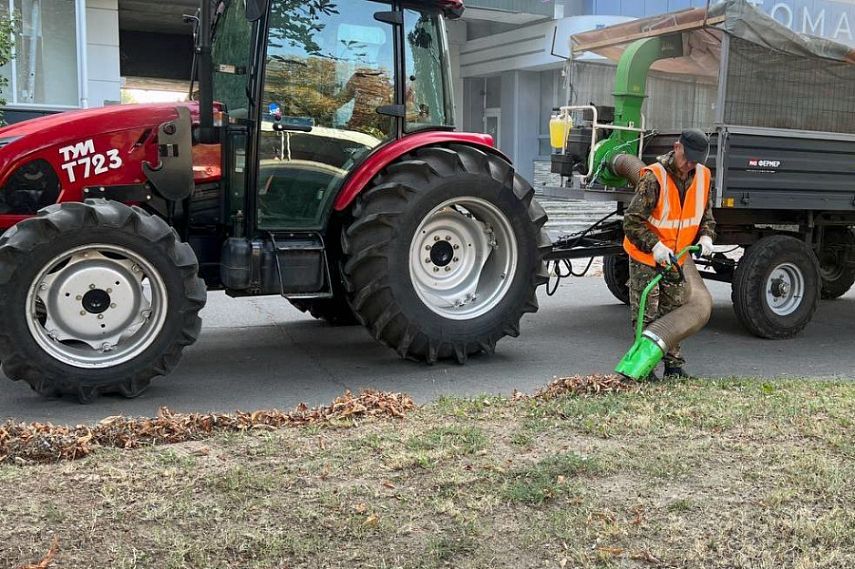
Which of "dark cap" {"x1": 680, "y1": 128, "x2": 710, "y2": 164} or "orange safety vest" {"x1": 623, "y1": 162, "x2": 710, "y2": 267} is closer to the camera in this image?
"dark cap" {"x1": 680, "y1": 128, "x2": 710, "y2": 164}

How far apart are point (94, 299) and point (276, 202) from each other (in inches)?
55.5

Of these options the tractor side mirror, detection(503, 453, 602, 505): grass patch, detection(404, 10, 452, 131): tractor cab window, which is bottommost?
detection(503, 453, 602, 505): grass patch

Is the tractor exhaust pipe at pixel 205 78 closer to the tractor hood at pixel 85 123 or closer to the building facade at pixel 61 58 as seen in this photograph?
the tractor hood at pixel 85 123

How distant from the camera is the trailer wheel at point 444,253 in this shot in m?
6.07

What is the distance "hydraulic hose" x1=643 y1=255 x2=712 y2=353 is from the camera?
5.63 m

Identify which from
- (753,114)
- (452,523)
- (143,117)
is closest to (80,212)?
(143,117)

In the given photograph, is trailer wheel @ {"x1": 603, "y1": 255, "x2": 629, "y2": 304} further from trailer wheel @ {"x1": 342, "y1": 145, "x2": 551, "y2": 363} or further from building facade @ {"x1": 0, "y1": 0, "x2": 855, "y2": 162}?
building facade @ {"x1": 0, "y1": 0, "x2": 855, "y2": 162}

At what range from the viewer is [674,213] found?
5816 mm

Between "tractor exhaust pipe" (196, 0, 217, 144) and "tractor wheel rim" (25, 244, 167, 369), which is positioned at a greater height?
"tractor exhaust pipe" (196, 0, 217, 144)

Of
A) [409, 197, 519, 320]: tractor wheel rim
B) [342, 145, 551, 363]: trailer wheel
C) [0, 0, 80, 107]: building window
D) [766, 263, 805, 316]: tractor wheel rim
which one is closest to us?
[342, 145, 551, 363]: trailer wheel

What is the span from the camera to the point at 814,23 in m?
10.9

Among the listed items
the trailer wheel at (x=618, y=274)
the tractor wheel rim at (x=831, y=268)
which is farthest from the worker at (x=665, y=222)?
the tractor wheel rim at (x=831, y=268)

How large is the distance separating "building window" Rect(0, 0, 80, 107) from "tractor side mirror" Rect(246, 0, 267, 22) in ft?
38.8

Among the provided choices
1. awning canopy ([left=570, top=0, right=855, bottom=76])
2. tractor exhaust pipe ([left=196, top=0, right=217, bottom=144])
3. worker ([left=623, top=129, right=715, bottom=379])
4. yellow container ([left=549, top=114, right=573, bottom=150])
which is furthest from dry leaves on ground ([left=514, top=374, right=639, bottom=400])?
awning canopy ([left=570, top=0, right=855, bottom=76])
